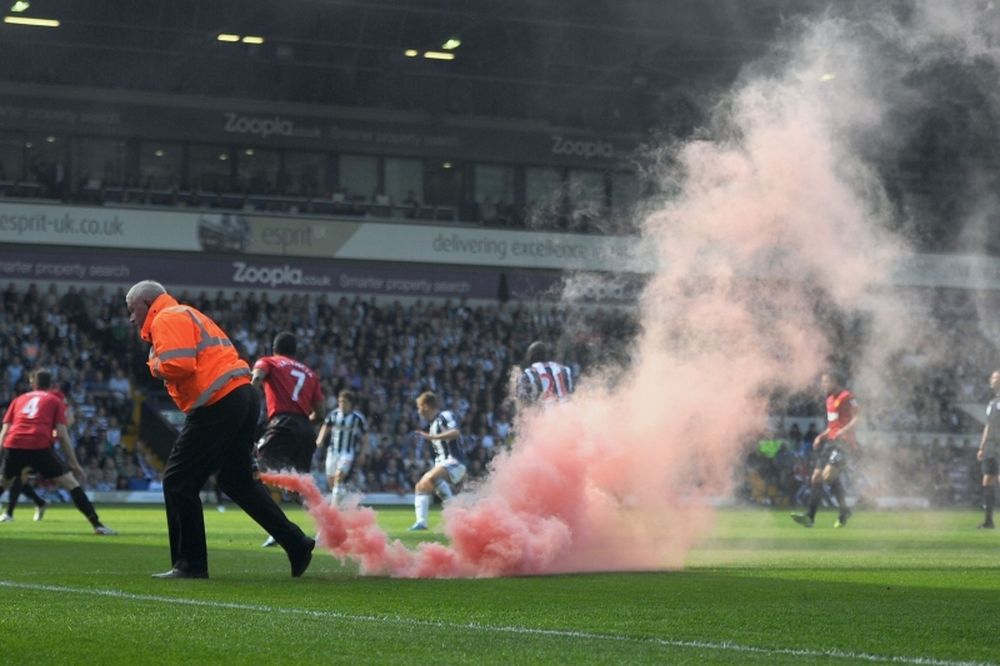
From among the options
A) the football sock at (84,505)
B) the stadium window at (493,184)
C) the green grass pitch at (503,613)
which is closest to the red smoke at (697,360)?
the green grass pitch at (503,613)

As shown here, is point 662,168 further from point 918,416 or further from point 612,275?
point 918,416

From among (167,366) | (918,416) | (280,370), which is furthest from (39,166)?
(167,366)

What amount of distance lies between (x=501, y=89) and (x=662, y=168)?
2840 centimetres

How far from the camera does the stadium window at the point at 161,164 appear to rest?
149 feet

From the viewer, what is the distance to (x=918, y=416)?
143 ft

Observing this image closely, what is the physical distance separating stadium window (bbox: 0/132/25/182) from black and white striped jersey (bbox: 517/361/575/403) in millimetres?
30370

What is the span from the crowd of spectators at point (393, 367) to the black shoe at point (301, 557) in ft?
82.7

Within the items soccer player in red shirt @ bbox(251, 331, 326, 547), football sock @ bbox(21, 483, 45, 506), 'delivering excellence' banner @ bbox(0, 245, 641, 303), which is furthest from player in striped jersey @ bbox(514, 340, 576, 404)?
'delivering excellence' banner @ bbox(0, 245, 641, 303)

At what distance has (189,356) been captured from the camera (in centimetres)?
1105

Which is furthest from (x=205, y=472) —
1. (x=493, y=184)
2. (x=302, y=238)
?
(x=493, y=184)

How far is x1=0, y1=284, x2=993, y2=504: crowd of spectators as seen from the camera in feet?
126

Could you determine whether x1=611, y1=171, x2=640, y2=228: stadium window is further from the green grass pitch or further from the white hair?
the white hair

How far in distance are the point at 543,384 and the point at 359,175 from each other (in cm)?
3275

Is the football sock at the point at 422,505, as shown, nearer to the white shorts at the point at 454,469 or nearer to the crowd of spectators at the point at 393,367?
the white shorts at the point at 454,469
